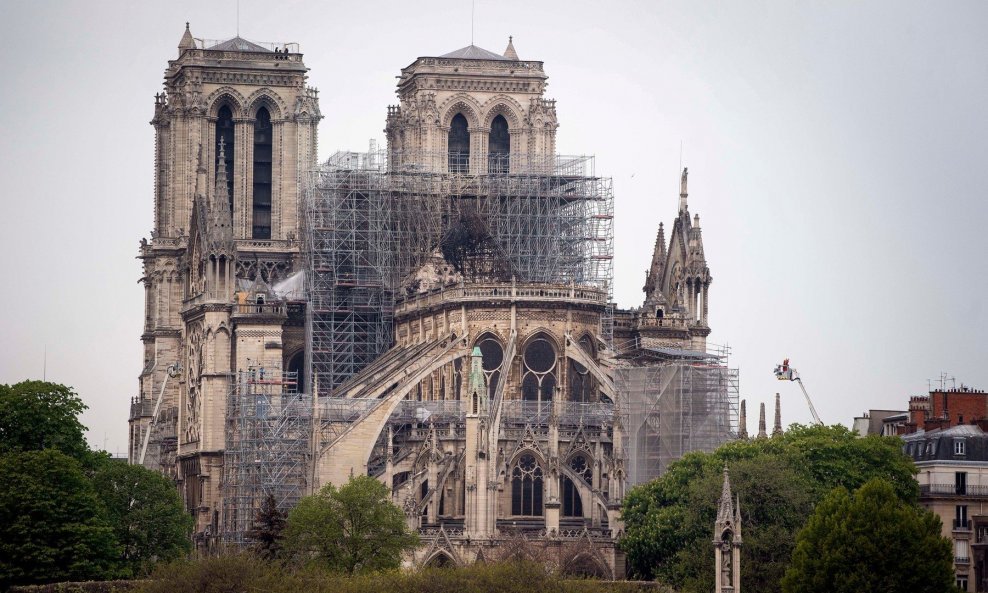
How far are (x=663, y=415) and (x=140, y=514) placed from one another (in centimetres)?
2140

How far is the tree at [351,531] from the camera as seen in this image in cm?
11069

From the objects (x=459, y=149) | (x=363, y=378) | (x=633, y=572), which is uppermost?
(x=459, y=149)

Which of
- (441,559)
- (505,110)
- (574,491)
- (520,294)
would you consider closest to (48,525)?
(441,559)

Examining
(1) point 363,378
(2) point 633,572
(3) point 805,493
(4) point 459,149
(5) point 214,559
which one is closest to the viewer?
(5) point 214,559

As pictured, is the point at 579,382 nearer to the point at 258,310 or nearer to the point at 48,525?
the point at 258,310

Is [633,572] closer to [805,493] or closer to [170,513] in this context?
[805,493]

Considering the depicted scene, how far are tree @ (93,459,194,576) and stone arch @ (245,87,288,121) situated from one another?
114 feet

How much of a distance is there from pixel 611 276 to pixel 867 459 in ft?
95.0

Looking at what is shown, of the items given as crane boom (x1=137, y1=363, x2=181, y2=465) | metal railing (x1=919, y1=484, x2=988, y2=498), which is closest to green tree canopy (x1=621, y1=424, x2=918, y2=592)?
metal railing (x1=919, y1=484, x2=988, y2=498)

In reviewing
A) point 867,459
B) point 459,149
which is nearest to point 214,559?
point 867,459

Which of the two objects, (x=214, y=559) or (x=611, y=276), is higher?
(x=611, y=276)

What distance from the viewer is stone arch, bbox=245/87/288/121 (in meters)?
152

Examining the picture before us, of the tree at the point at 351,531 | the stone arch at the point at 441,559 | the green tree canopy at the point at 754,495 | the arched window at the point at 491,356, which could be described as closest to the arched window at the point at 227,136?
the arched window at the point at 491,356

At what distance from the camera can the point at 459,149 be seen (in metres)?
148
